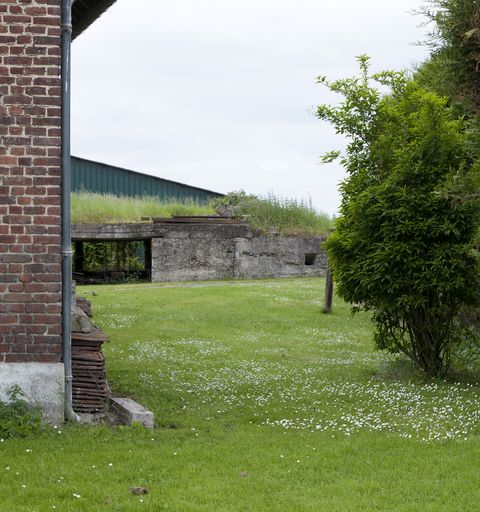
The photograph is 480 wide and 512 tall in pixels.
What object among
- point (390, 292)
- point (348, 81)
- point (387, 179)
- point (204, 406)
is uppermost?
point (348, 81)

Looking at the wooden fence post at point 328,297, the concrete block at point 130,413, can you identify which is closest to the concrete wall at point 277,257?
the wooden fence post at point 328,297

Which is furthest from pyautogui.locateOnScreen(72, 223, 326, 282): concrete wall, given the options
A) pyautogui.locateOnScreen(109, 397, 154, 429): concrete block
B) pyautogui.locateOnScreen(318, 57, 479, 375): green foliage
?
pyautogui.locateOnScreen(109, 397, 154, 429): concrete block

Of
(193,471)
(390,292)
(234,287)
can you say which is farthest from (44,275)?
(234,287)

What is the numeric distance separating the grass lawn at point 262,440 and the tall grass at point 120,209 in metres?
12.8

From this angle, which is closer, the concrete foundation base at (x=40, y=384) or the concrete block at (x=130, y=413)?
the concrete foundation base at (x=40, y=384)

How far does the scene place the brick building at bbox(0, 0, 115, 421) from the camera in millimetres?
8695

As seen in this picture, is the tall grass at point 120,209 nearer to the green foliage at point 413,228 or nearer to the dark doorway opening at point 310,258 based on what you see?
the dark doorway opening at point 310,258

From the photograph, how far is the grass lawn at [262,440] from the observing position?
6.54m

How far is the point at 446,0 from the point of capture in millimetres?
10750

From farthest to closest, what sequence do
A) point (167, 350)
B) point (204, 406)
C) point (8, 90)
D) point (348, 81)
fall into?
point (167, 350) < point (348, 81) < point (204, 406) < point (8, 90)

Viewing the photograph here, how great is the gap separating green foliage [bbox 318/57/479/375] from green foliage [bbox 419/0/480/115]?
2.18ft

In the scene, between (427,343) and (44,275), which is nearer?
(44,275)

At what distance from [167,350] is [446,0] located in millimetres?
7348

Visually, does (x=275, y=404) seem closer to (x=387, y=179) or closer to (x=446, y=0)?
(x=387, y=179)
